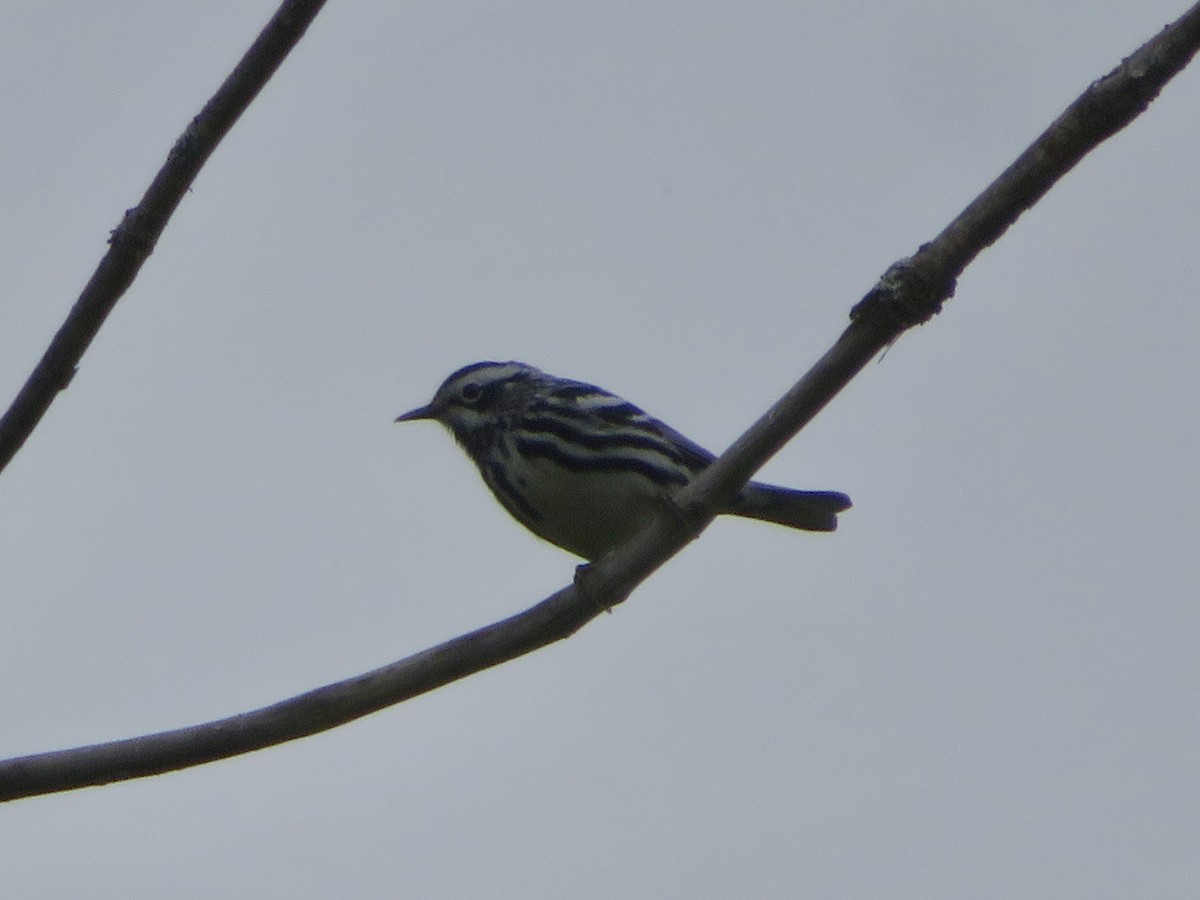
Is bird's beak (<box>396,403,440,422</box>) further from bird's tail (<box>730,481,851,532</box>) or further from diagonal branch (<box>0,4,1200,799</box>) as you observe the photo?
diagonal branch (<box>0,4,1200,799</box>)

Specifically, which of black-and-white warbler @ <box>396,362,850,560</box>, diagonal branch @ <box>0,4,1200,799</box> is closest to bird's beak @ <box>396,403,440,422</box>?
black-and-white warbler @ <box>396,362,850,560</box>

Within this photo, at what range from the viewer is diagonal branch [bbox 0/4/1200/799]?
324 cm

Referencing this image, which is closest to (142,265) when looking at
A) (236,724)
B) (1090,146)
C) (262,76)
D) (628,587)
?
(262,76)

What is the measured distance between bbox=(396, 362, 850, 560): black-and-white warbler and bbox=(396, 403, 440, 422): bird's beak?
0.34 m

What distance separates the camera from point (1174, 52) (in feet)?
10.3

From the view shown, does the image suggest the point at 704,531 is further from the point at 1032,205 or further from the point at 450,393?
the point at 450,393

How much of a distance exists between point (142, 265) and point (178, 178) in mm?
199

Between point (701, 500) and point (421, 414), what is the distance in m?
4.58

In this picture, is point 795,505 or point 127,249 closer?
point 127,249

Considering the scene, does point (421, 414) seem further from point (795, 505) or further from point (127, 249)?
point (127, 249)

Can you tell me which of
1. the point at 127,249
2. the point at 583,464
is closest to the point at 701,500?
the point at 127,249

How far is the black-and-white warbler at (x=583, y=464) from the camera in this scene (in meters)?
6.72

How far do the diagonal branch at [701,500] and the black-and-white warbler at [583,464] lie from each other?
2.33 metres

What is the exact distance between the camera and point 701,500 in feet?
12.8
